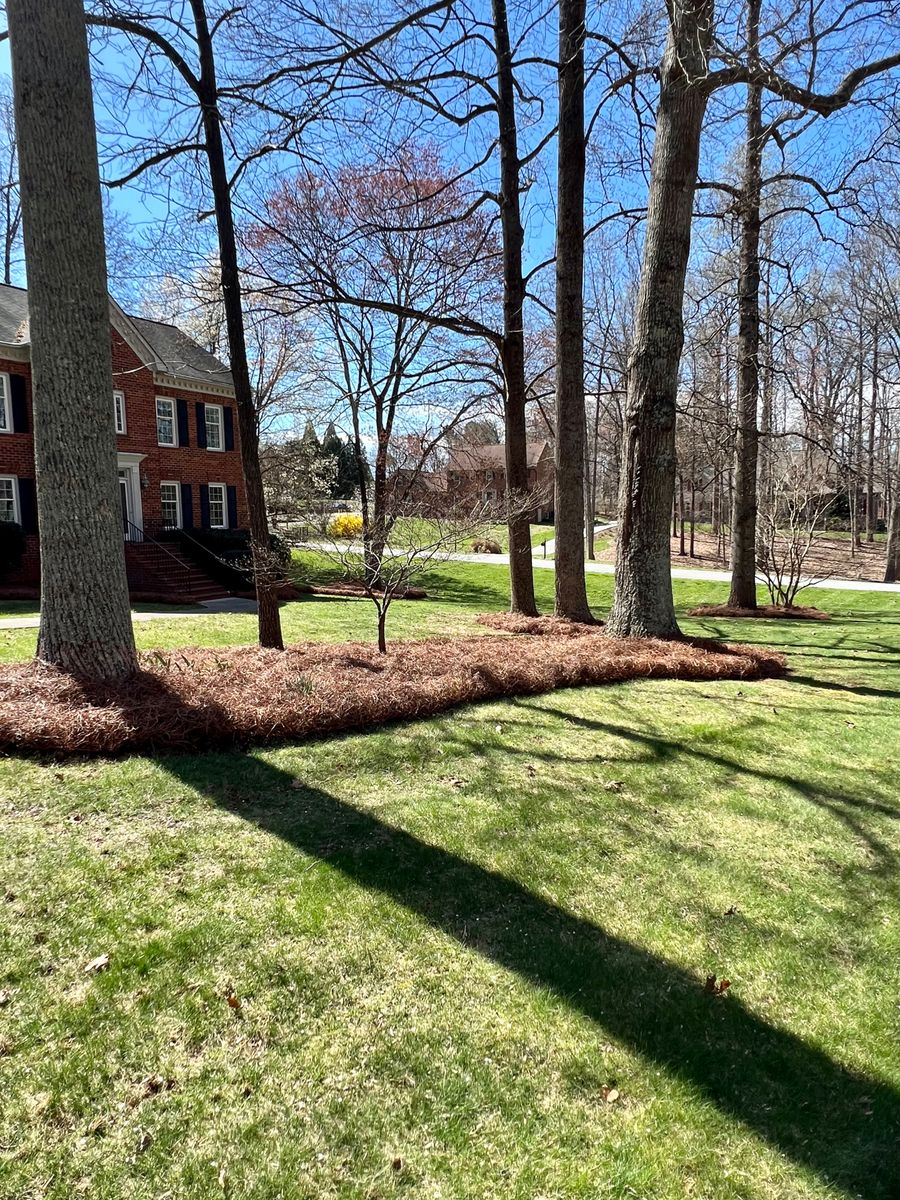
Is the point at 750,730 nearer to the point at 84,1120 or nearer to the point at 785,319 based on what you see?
the point at 84,1120

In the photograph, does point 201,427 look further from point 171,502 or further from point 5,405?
point 5,405

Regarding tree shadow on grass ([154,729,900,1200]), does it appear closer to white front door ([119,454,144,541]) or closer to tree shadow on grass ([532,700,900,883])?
tree shadow on grass ([532,700,900,883])

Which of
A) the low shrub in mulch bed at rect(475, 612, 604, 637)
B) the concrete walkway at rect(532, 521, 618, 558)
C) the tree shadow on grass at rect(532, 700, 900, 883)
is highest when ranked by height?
the concrete walkway at rect(532, 521, 618, 558)

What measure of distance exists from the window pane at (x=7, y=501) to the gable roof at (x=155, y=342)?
3.18m

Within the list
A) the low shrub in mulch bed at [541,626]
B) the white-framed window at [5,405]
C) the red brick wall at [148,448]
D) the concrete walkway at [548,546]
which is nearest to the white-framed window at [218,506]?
the red brick wall at [148,448]

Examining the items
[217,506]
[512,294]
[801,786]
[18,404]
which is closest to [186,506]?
[217,506]

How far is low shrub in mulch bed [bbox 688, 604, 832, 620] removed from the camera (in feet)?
42.6

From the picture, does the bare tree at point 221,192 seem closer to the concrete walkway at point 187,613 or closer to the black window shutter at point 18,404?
the concrete walkway at point 187,613

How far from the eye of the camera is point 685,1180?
1.74m

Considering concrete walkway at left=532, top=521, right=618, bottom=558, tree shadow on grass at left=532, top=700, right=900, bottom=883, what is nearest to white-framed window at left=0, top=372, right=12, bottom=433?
tree shadow on grass at left=532, top=700, right=900, bottom=883

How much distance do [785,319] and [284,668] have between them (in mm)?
12038

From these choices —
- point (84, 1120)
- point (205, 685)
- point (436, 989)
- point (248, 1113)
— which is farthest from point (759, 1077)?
point (205, 685)

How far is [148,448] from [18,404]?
326cm

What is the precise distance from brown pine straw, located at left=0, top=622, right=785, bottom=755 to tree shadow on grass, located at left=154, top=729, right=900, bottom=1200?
0.91 m
